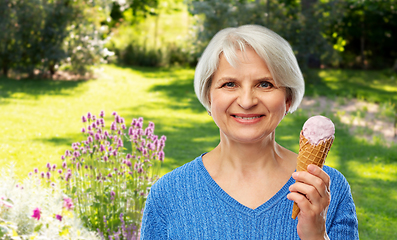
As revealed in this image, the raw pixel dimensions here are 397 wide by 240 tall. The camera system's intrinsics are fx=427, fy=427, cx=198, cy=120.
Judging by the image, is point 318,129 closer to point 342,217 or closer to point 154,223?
point 342,217

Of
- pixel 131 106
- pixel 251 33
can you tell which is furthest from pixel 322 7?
pixel 251 33

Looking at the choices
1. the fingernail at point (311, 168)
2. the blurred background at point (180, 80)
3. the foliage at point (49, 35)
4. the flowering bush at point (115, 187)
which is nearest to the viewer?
the fingernail at point (311, 168)

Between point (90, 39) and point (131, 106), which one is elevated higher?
point (90, 39)

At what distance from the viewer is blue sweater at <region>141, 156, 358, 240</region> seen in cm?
175

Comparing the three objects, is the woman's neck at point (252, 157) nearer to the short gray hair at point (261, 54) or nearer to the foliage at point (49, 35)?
the short gray hair at point (261, 54)

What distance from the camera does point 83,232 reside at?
11.6 feet

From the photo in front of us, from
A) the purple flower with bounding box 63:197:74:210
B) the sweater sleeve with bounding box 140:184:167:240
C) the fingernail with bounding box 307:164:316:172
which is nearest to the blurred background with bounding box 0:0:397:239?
the purple flower with bounding box 63:197:74:210

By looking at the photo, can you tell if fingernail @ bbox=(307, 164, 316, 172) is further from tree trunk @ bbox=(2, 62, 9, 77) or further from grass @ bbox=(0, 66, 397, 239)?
tree trunk @ bbox=(2, 62, 9, 77)

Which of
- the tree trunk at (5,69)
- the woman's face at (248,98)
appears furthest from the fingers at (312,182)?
the tree trunk at (5,69)

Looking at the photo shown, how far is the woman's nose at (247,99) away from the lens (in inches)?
64.4

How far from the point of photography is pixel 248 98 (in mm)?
1641

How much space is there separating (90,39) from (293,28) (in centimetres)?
683

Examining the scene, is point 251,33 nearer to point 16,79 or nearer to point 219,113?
point 219,113

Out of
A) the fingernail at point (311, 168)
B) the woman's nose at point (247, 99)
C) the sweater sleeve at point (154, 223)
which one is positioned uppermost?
the woman's nose at point (247, 99)
